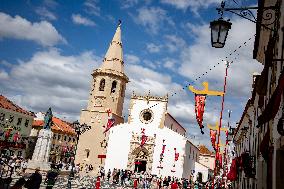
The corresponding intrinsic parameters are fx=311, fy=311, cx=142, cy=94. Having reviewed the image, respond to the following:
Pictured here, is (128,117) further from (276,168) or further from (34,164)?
(276,168)

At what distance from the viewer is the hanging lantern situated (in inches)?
269

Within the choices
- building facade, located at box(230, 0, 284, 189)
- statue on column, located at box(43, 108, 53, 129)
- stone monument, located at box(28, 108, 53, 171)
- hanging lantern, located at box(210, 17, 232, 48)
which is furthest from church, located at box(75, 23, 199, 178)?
hanging lantern, located at box(210, 17, 232, 48)

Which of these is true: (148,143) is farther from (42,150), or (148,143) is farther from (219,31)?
(219,31)

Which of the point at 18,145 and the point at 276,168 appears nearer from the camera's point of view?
the point at 276,168

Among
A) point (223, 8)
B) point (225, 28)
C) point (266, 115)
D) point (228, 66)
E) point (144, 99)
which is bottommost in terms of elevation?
point (266, 115)

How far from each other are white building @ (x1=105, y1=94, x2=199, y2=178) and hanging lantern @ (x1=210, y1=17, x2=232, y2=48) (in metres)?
36.6

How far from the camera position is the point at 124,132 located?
45.1 metres

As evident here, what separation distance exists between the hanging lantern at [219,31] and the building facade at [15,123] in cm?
4548

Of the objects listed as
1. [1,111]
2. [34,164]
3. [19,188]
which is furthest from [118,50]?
[19,188]

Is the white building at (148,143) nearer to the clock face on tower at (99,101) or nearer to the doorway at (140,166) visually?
the doorway at (140,166)

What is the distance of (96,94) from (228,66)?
32402 millimetres

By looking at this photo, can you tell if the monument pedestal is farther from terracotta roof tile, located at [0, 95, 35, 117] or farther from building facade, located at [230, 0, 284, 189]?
terracotta roof tile, located at [0, 95, 35, 117]

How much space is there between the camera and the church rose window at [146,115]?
45.5 m

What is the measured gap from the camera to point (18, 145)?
1914 inches
